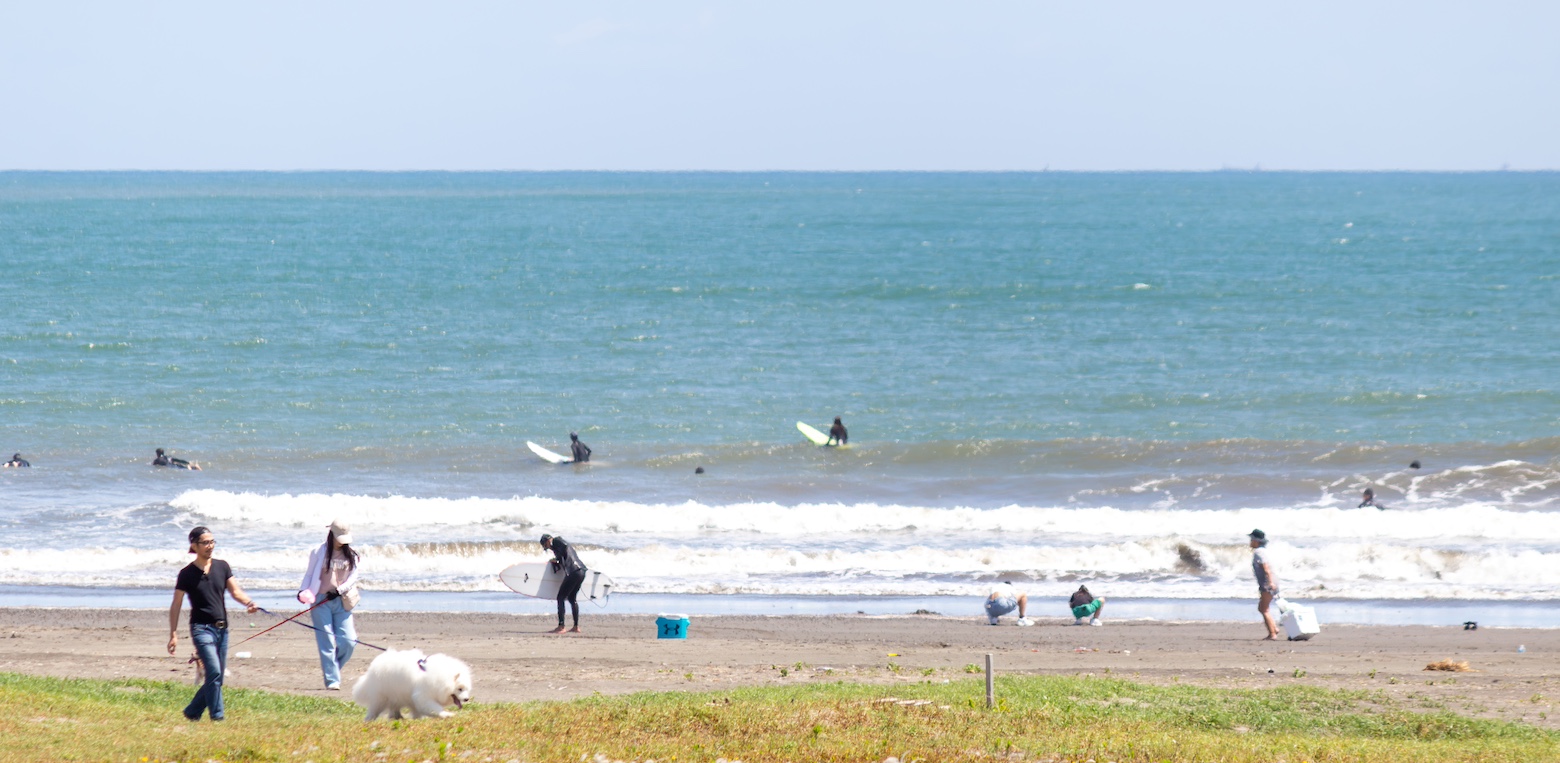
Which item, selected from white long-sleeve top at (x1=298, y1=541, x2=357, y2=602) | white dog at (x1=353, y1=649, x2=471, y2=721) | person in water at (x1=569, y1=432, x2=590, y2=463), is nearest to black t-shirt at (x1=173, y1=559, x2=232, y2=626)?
white dog at (x1=353, y1=649, x2=471, y2=721)

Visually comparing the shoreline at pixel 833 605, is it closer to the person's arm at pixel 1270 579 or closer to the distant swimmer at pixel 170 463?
the person's arm at pixel 1270 579

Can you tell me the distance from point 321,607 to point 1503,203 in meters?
175

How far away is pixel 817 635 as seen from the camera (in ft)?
52.6

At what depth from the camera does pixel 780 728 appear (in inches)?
381

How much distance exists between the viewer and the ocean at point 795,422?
21391 mm

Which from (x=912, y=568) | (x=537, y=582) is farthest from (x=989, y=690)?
(x=912, y=568)

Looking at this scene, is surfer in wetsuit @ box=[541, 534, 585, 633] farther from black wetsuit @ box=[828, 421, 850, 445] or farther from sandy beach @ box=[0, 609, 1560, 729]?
black wetsuit @ box=[828, 421, 850, 445]

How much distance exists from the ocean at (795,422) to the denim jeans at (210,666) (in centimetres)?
802

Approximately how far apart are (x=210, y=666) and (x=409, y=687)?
4.49 ft

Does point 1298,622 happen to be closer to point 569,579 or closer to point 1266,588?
point 1266,588

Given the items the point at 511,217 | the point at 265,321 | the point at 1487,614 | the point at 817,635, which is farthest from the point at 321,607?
the point at 511,217

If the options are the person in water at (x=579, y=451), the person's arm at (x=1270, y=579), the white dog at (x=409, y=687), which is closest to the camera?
the white dog at (x=409, y=687)

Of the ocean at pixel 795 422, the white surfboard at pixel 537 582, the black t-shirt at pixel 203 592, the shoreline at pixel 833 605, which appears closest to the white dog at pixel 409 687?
the black t-shirt at pixel 203 592

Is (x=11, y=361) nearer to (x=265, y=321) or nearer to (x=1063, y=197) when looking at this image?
(x=265, y=321)
